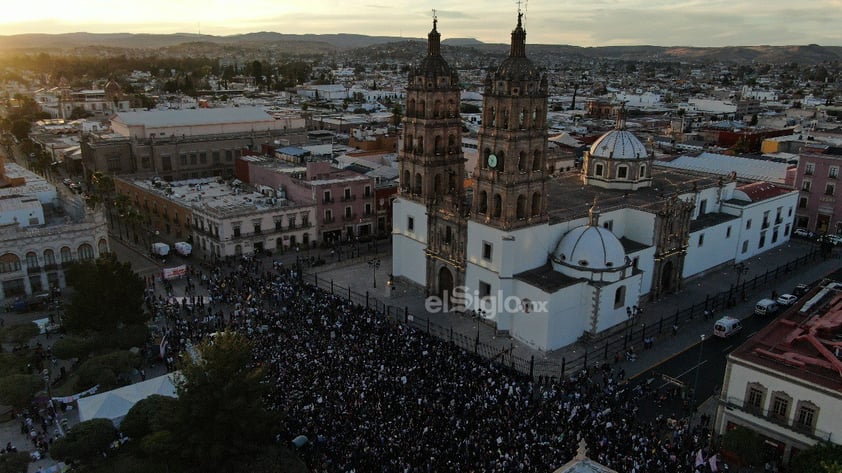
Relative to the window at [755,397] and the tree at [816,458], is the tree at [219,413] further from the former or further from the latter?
the tree at [816,458]

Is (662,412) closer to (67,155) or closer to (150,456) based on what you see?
(150,456)

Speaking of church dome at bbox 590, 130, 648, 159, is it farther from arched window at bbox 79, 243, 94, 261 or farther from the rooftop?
arched window at bbox 79, 243, 94, 261

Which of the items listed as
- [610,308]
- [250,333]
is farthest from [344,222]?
[610,308]

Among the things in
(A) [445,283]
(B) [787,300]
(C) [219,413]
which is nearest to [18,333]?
(C) [219,413]

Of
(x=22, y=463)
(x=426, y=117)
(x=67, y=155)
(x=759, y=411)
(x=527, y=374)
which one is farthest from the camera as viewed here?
(x=67, y=155)

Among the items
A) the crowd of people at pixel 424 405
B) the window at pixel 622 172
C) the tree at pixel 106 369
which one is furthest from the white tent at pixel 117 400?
the window at pixel 622 172

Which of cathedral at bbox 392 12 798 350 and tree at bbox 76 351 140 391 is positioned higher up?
cathedral at bbox 392 12 798 350

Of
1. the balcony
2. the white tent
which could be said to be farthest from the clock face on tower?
the white tent
